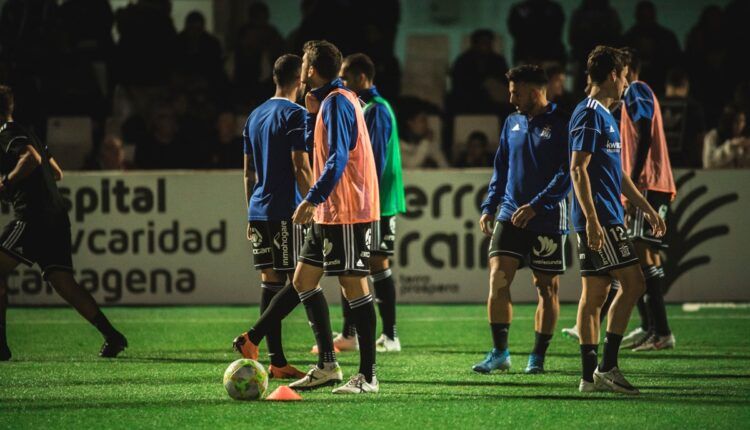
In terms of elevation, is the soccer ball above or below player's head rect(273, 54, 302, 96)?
below

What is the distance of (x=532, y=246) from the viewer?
8727 millimetres

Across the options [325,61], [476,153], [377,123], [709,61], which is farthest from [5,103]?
[709,61]

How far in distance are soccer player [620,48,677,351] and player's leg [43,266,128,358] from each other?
4068 millimetres

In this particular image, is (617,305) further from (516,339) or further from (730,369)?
(516,339)

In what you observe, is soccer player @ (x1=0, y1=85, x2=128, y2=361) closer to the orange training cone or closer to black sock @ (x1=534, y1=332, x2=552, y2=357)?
the orange training cone

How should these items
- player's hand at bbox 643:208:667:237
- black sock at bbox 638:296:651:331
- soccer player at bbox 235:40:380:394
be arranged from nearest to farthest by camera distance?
soccer player at bbox 235:40:380:394 < player's hand at bbox 643:208:667:237 < black sock at bbox 638:296:651:331

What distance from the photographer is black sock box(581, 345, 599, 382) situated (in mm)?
7590

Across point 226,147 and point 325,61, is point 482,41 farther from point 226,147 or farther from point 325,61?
point 325,61

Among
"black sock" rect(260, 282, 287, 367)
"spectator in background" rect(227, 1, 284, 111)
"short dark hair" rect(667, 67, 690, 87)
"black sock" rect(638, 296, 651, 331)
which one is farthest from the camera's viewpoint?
"spectator in background" rect(227, 1, 284, 111)

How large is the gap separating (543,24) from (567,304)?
5563 millimetres

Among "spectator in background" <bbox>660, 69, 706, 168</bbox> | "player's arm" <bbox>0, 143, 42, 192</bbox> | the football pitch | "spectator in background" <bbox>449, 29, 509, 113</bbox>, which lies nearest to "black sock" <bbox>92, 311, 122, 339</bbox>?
the football pitch

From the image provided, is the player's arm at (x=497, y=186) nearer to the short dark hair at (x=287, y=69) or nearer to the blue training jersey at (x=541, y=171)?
the blue training jersey at (x=541, y=171)

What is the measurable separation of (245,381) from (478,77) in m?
11.1

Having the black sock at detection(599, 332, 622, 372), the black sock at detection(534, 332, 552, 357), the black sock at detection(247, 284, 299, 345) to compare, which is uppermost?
the black sock at detection(247, 284, 299, 345)
